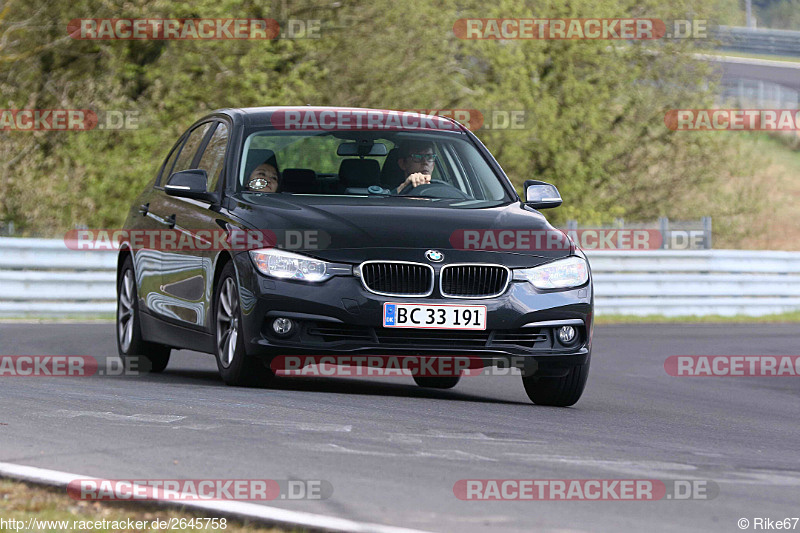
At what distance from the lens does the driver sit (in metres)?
9.86

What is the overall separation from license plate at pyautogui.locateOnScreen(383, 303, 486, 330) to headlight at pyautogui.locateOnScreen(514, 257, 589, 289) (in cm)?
34

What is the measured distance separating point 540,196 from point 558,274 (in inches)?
43.3

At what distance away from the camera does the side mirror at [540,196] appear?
32.3ft

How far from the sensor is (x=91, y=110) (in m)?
27.2

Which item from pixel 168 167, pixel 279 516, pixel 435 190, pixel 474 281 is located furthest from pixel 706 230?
pixel 279 516

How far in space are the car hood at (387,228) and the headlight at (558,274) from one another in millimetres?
49

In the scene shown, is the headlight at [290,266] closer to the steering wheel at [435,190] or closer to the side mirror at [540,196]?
the steering wheel at [435,190]

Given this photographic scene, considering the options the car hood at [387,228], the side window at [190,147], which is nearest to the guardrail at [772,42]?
the side window at [190,147]

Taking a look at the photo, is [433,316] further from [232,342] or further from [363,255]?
[232,342]

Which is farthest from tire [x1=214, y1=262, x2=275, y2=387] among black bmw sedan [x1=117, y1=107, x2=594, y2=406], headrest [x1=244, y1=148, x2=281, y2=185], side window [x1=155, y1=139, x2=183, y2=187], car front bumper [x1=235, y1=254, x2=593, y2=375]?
side window [x1=155, y1=139, x2=183, y2=187]

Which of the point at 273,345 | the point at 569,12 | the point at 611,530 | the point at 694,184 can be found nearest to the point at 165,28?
the point at 569,12

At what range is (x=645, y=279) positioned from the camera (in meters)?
22.7

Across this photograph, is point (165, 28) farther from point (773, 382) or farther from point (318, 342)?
point (318, 342)

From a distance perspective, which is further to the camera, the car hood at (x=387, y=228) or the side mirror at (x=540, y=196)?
the side mirror at (x=540, y=196)
